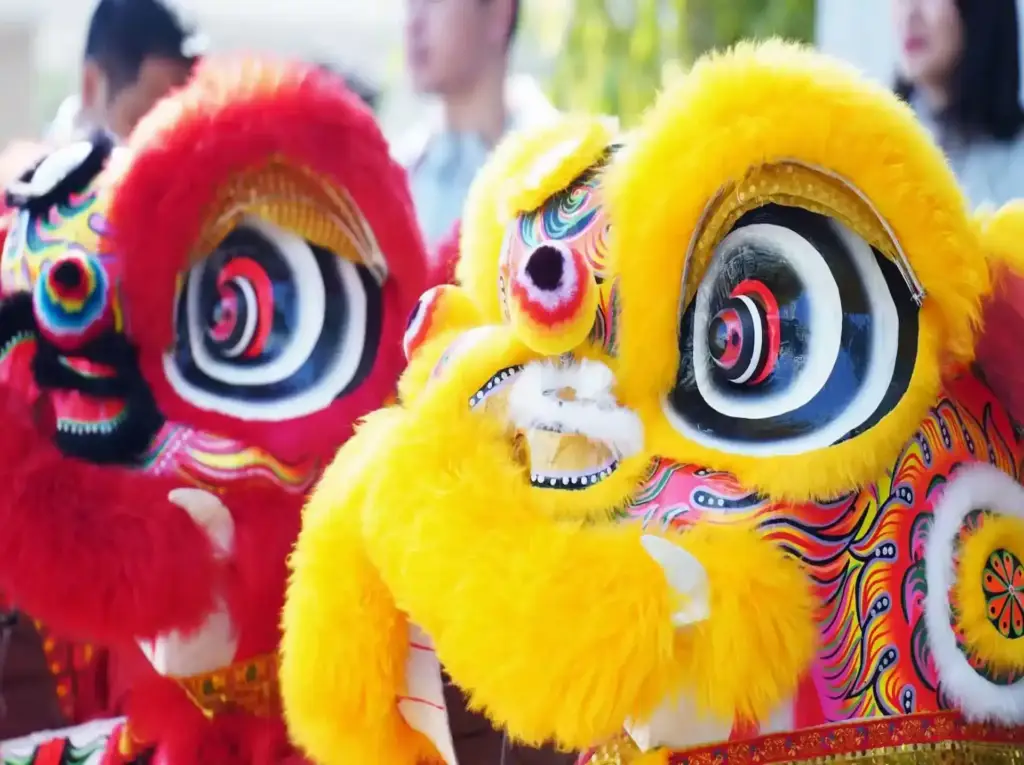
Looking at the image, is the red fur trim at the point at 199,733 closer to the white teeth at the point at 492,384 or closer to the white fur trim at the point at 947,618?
the white teeth at the point at 492,384

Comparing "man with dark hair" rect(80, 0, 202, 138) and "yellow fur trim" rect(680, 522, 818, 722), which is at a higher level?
"man with dark hair" rect(80, 0, 202, 138)

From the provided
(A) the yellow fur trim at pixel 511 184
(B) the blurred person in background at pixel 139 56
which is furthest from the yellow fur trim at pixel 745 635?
(B) the blurred person in background at pixel 139 56

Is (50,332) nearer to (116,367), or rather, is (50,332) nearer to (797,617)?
(116,367)

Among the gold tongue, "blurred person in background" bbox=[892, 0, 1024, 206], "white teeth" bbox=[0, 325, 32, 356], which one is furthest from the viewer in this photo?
"blurred person in background" bbox=[892, 0, 1024, 206]

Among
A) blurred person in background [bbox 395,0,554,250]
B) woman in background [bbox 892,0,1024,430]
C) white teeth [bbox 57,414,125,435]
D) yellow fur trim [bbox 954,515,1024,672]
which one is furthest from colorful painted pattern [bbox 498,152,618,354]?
blurred person in background [bbox 395,0,554,250]

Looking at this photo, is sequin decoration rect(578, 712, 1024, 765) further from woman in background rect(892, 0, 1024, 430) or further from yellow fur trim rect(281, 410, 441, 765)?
woman in background rect(892, 0, 1024, 430)

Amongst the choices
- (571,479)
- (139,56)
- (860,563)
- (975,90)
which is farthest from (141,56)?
(860,563)

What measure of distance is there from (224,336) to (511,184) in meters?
0.27

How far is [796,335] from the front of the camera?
1.91ft

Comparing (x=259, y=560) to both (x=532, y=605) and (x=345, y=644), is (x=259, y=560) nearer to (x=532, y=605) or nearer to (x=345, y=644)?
(x=345, y=644)

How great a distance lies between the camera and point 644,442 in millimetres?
609

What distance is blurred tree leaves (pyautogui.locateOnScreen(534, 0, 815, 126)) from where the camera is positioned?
1.26m

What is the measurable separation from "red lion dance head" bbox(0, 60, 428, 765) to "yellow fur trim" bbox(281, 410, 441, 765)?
0.17 metres

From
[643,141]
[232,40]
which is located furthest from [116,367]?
[232,40]
